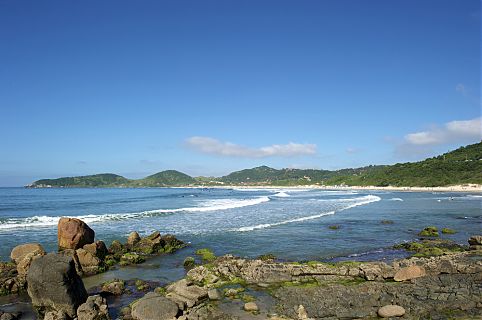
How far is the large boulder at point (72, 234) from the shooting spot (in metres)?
24.3

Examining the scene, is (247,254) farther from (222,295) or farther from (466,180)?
(466,180)

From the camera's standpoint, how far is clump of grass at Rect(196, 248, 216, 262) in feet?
78.3

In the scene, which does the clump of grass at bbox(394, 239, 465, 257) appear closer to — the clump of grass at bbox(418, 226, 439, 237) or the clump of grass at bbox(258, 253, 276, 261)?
the clump of grass at bbox(418, 226, 439, 237)

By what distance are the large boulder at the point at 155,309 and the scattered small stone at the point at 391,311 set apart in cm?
783

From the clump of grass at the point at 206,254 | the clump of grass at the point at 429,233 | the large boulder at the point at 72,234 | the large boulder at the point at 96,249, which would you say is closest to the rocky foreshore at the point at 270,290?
the large boulder at the point at 96,249

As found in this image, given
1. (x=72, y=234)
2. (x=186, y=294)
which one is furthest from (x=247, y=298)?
(x=72, y=234)

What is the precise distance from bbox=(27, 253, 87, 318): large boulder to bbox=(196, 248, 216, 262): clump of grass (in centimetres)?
937

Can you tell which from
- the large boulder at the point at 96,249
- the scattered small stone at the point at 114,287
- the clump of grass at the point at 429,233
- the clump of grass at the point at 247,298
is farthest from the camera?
the clump of grass at the point at 429,233

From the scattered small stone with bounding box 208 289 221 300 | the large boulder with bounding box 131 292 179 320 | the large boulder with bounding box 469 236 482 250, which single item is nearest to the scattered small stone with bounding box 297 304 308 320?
the scattered small stone with bounding box 208 289 221 300

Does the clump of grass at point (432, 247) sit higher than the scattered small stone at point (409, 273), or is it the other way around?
the scattered small stone at point (409, 273)

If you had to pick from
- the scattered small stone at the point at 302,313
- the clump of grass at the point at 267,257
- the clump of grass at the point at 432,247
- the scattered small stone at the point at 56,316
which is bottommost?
the scattered small stone at the point at 56,316

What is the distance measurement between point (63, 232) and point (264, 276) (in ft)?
47.7

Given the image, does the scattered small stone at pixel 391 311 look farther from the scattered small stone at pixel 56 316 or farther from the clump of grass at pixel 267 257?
the scattered small stone at pixel 56 316

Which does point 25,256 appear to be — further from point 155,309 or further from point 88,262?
point 155,309
